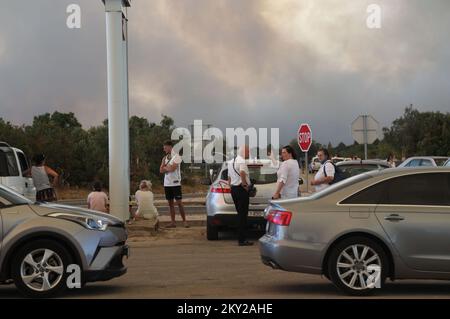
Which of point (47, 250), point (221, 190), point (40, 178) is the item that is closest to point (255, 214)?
point (221, 190)

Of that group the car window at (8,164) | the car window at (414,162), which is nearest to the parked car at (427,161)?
the car window at (414,162)

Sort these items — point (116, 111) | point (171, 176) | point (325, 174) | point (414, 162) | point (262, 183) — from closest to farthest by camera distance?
point (325, 174), point (262, 183), point (171, 176), point (116, 111), point (414, 162)

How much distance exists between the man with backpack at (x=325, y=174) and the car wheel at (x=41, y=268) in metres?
6.27

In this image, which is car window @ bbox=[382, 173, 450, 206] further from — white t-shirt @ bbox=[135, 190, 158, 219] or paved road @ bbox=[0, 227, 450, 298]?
white t-shirt @ bbox=[135, 190, 158, 219]

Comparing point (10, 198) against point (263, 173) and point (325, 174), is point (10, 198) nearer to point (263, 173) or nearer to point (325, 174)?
point (325, 174)

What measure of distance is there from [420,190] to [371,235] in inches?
34.1

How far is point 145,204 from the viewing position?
16.2 m

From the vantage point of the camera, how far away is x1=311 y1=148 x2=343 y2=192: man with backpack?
13398mm

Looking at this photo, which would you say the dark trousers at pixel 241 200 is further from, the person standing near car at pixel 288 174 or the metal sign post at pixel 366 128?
the metal sign post at pixel 366 128

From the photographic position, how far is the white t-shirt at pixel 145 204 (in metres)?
16.1

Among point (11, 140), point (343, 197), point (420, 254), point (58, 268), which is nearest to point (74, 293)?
point (58, 268)

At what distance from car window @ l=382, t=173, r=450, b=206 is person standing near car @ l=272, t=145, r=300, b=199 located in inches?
177

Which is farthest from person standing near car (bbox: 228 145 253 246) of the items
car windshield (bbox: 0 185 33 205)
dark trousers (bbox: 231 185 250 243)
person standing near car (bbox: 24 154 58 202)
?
car windshield (bbox: 0 185 33 205)
